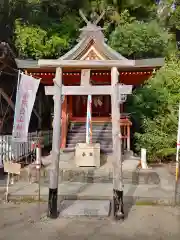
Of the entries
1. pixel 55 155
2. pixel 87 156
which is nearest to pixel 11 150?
pixel 87 156

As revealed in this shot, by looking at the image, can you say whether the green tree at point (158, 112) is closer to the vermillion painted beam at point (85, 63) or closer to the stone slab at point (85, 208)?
the stone slab at point (85, 208)

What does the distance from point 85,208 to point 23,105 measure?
3248 mm

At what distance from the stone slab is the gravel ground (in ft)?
0.80

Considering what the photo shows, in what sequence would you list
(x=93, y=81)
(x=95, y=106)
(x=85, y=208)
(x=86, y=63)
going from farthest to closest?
(x=95, y=106)
(x=93, y=81)
(x=85, y=208)
(x=86, y=63)

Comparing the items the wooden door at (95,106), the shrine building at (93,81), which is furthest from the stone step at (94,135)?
the wooden door at (95,106)

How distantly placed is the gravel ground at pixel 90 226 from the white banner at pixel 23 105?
2.07 meters

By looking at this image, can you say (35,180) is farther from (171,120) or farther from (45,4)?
(45,4)

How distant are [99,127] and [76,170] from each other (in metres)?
4.68

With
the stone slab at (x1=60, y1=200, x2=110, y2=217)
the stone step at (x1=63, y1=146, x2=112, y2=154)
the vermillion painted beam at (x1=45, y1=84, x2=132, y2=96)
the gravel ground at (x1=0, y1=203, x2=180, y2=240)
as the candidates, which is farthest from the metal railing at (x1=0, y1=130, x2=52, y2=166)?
the vermillion painted beam at (x1=45, y1=84, x2=132, y2=96)

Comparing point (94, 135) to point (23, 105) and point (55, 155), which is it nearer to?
point (23, 105)

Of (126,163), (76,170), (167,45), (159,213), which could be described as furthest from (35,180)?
(167,45)

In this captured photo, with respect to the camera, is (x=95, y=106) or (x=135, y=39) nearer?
(x=95, y=106)

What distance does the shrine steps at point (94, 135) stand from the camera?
14.1 m

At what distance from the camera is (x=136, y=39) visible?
17969 mm
